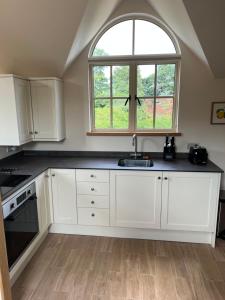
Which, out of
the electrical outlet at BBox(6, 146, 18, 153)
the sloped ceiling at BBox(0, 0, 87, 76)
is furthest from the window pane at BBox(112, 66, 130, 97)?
the electrical outlet at BBox(6, 146, 18, 153)

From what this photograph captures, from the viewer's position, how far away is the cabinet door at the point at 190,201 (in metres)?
2.37

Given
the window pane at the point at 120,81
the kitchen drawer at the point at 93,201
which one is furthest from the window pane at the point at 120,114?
the kitchen drawer at the point at 93,201

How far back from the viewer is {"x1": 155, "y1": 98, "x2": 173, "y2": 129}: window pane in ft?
9.61

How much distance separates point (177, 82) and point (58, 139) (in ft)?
5.63

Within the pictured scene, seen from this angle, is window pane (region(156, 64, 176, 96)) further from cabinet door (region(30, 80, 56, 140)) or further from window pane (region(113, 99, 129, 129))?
cabinet door (region(30, 80, 56, 140))

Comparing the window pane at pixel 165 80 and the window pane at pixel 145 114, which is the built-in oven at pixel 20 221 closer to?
the window pane at pixel 145 114

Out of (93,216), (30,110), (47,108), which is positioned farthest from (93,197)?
(30,110)

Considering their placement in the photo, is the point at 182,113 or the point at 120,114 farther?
the point at 120,114

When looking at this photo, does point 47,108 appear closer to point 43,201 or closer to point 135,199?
point 43,201

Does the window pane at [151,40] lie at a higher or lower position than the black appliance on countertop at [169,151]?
higher

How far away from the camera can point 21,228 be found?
1.97 m

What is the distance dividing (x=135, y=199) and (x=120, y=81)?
5.10 feet

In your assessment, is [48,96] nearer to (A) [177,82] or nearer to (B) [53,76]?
(B) [53,76]

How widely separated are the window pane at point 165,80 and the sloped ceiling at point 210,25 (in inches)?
20.3
